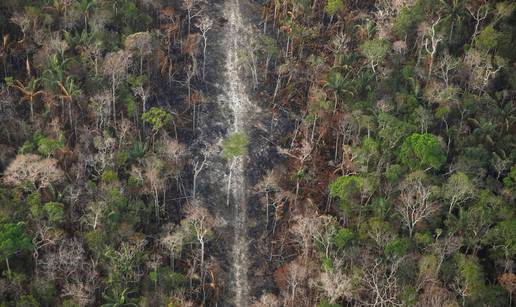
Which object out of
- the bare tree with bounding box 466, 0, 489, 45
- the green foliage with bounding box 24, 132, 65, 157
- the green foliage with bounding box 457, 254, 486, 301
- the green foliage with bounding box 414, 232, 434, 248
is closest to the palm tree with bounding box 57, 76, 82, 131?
the green foliage with bounding box 24, 132, 65, 157

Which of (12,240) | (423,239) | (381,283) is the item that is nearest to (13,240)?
(12,240)

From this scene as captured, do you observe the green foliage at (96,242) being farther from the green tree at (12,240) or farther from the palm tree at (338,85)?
the palm tree at (338,85)

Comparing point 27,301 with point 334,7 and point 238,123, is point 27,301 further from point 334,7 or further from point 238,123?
point 334,7

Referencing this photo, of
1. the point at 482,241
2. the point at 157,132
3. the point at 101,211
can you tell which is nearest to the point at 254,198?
the point at 157,132

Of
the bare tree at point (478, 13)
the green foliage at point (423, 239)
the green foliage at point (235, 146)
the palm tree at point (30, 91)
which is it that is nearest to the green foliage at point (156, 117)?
the green foliage at point (235, 146)

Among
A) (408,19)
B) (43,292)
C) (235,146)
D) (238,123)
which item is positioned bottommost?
(43,292)

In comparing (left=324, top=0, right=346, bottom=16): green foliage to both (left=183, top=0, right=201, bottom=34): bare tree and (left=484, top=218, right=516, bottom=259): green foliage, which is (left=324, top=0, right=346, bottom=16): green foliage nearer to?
(left=183, top=0, right=201, bottom=34): bare tree
